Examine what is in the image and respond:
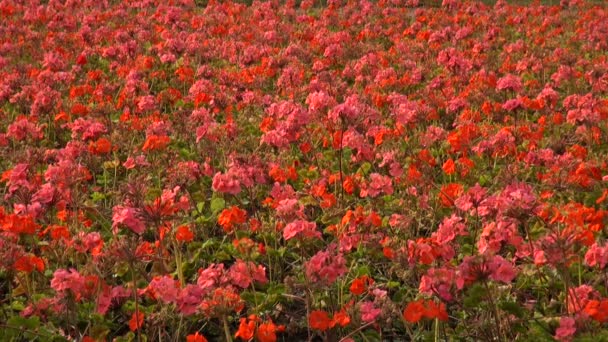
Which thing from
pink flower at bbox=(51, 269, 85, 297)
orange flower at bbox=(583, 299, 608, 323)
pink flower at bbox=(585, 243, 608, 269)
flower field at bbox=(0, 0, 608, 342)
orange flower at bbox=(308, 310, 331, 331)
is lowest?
flower field at bbox=(0, 0, 608, 342)

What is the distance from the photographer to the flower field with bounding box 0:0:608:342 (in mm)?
3443

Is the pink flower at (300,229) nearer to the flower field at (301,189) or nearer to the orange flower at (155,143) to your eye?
the flower field at (301,189)

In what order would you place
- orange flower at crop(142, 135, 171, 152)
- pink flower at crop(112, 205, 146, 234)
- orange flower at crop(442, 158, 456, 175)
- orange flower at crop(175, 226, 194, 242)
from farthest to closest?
orange flower at crop(142, 135, 171, 152)
orange flower at crop(442, 158, 456, 175)
orange flower at crop(175, 226, 194, 242)
pink flower at crop(112, 205, 146, 234)

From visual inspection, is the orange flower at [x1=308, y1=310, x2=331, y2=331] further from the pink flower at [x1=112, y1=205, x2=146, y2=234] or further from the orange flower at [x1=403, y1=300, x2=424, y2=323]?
the pink flower at [x1=112, y1=205, x2=146, y2=234]

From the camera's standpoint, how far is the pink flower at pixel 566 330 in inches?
122

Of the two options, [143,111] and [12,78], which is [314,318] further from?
[12,78]

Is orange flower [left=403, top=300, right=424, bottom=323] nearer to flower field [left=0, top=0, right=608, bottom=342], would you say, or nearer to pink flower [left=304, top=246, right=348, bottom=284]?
flower field [left=0, top=0, right=608, bottom=342]

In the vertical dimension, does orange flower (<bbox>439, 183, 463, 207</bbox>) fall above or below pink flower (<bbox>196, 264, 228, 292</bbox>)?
below

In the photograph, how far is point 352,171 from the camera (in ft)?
19.4

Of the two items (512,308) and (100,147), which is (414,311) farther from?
(100,147)

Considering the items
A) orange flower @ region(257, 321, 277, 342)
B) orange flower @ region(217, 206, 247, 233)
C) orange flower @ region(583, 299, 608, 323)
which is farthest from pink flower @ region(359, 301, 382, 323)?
orange flower @ region(217, 206, 247, 233)

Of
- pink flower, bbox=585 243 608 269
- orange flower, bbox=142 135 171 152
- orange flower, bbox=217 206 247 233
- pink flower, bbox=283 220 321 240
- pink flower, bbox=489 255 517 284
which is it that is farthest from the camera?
orange flower, bbox=142 135 171 152

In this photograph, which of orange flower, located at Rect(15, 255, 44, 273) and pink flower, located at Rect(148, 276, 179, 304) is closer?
pink flower, located at Rect(148, 276, 179, 304)

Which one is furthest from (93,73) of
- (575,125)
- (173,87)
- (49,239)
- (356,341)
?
(356,341)
